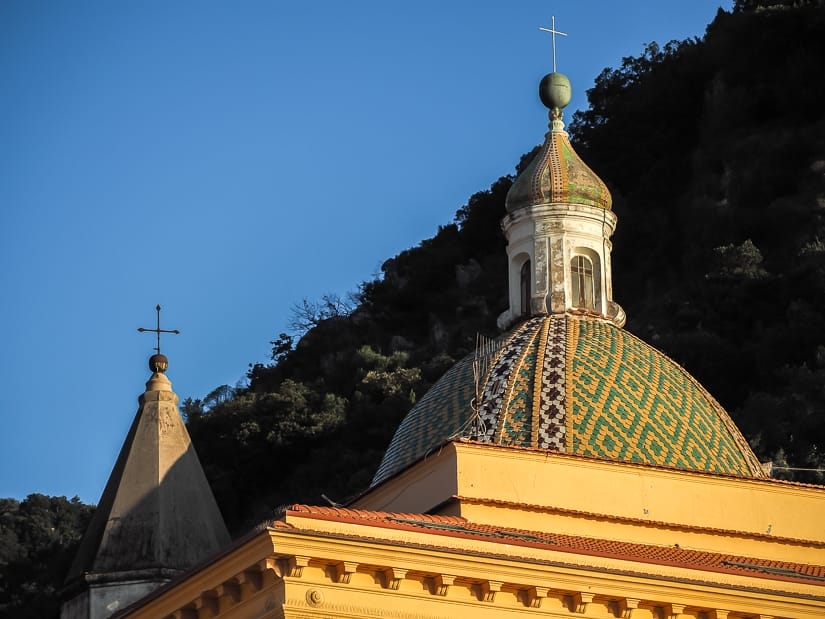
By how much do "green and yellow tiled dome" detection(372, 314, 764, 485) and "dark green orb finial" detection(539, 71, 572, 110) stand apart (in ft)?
13.4

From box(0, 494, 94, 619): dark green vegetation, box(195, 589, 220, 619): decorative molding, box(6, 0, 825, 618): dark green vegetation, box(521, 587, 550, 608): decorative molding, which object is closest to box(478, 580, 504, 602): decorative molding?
box(521, 587, 550, 608): decorative molding

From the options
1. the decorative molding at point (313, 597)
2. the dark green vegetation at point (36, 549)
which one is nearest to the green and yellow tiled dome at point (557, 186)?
the decorative molding at point (313, 597)

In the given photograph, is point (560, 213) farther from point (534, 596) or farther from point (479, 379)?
point (534, 596)

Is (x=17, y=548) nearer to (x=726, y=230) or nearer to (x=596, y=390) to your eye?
(x=726, y=230)

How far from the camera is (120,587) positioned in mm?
23328

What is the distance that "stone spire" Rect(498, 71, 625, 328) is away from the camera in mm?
25578

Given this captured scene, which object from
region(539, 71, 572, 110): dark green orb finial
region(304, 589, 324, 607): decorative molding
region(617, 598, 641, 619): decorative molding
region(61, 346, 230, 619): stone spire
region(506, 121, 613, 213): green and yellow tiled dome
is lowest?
region(304, 589, 324, 607): decorative molding

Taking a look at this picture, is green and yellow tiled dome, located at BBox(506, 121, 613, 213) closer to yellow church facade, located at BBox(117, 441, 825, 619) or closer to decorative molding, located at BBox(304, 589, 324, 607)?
yellow church facade, located at BBox(117, 441, 825, 619)

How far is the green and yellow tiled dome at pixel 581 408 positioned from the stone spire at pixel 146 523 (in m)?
2.07

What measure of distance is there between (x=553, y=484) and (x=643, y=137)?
135 ft

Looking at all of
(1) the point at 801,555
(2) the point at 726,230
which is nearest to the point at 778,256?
(2) the point at 726,230

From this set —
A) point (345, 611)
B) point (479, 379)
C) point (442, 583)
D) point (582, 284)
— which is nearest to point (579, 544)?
point (442, 583)

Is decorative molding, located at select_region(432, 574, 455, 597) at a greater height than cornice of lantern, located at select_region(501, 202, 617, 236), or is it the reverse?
cornice of lantern, located at select_region(501, 202, 617, 236)

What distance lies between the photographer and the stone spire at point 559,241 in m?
25.6
